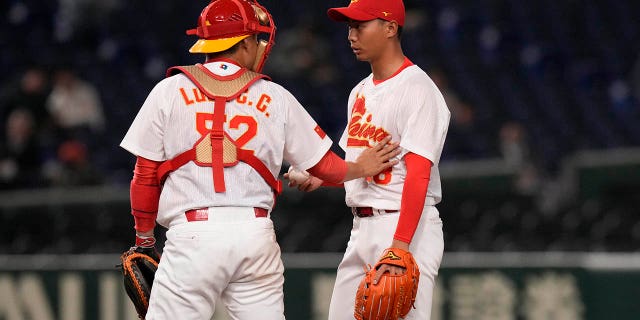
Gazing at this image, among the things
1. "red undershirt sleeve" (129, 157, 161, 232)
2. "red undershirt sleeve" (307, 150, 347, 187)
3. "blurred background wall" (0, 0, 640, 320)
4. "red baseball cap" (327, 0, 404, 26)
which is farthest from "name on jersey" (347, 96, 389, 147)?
"blurred background wall" (0, 0, 640, 320)

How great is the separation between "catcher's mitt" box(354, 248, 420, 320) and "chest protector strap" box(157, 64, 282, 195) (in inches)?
19.3

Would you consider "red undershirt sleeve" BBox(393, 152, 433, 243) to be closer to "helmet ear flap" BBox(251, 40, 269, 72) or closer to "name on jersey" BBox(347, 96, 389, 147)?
"name on jersey" BBox(347, 96, 389, 147)

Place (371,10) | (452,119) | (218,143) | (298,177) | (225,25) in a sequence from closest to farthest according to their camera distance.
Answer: (218,143) → (225,25) → (371,10) → (298,177) → (452,119)

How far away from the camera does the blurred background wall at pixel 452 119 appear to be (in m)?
7.47

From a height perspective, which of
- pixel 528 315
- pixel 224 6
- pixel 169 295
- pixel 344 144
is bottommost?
pixel 528 315

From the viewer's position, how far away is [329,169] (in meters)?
4.07

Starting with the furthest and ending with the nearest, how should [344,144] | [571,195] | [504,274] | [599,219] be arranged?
[571,195] → [599,219] → [504,274] → [344,144]

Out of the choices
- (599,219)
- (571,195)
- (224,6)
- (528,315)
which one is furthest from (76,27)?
(224,6)

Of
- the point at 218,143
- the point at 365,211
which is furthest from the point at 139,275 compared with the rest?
the point at 365,211

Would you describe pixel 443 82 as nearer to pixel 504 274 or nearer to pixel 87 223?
pixel 87 223

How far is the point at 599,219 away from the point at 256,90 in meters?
3.78

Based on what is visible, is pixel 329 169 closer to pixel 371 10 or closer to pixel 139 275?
pixel 371 10

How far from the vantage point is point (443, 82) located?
976 cm

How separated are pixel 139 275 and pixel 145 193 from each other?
28 centimetres
